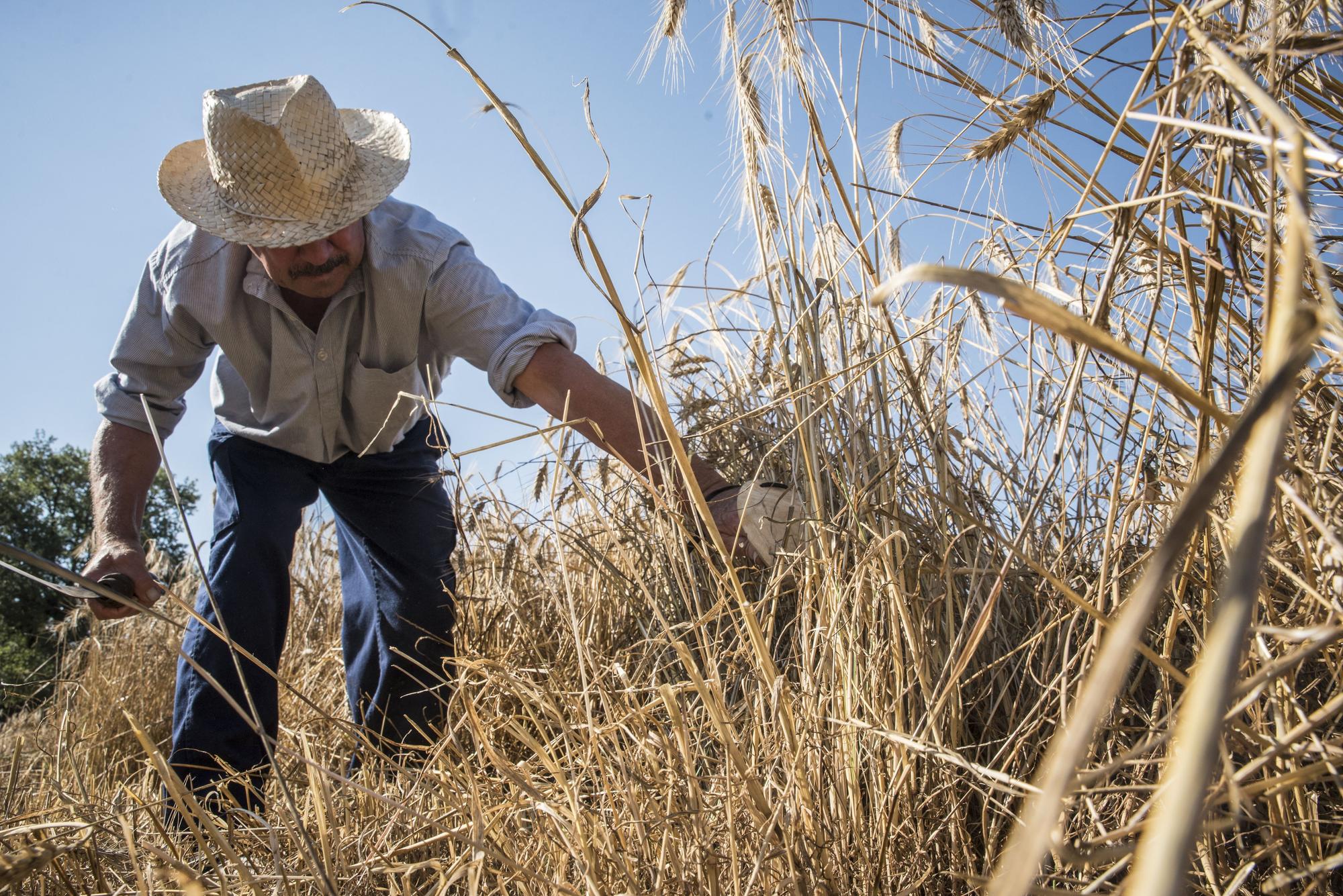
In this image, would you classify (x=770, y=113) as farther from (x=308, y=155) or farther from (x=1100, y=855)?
(x=1100, y=855)

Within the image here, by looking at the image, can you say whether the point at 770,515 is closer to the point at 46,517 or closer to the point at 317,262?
the point at 317,262

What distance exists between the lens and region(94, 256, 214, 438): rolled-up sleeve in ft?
7.02

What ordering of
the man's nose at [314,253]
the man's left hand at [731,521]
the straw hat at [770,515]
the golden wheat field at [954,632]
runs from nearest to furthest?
the golden wheat field at [954,632], the straw hat at [770,515], the man's left hand at [731,521], the man's nose at [314,253]

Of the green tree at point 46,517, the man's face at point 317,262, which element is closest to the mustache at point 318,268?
the man's face at point 317,262

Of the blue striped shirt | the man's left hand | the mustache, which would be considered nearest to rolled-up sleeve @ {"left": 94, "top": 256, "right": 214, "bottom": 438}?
the blue striped shirt

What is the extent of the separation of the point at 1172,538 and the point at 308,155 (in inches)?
85.1

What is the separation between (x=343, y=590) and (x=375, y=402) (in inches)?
22.3

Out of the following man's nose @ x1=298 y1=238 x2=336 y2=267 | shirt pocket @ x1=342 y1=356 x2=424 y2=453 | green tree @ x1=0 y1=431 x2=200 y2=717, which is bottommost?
green tree @ x1=0 y1=431 x2=200 y2=717

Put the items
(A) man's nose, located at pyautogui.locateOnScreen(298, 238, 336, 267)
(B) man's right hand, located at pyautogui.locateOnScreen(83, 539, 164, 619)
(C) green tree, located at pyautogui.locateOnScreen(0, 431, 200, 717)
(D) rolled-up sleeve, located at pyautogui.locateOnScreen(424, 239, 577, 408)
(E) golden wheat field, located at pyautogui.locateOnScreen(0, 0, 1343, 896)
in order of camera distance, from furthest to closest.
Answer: (C) green tree, located at pyautogui.locateOnScreen(0, 431, 200, 717) < (A) man's nose, located at pyautogui.locateOnScreen(298, 238, 336, 267) < (D) rolled-up sleeve, located at pyautogui.locateOnScreen(424, 239, 577, 408) < (B) man's right hand, located at pyautogui.locateOnScreen(83, 539, 164, 619) < (E) golden wheat field, located at pyautogui.locateOnScreen(0, 0, 1343, 896)

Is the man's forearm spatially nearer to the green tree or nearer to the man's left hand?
the man's left hand

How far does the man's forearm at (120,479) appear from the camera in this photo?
1.93 meters

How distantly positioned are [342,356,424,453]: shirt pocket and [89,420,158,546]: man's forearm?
0.47m

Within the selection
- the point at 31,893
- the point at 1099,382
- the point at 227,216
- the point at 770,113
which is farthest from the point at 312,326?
the point at 1099,382

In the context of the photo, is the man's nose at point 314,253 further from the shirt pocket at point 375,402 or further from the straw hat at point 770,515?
the straw hat at point 770,515
